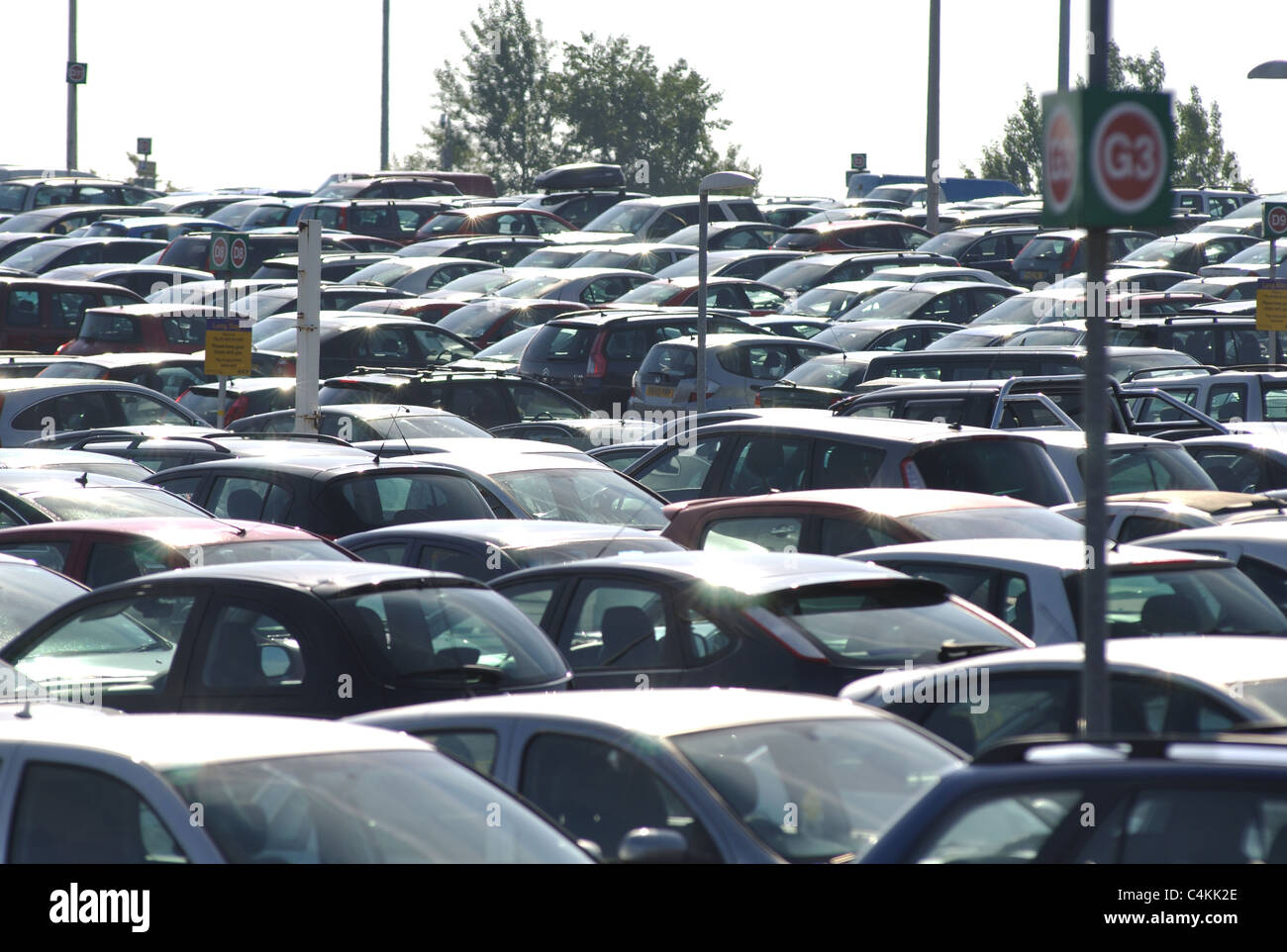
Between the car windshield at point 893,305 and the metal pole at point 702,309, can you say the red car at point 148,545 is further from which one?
the car windshield at point 893,305

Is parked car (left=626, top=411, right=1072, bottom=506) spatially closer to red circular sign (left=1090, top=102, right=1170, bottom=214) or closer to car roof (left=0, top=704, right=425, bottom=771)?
car roof (left=0, top=704, right=425, bottom=771)

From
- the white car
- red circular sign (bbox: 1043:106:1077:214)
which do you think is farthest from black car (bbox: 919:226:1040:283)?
the white car

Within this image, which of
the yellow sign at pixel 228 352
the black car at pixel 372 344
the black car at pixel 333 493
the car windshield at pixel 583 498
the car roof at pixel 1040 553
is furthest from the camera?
the black car at pixel 372 344

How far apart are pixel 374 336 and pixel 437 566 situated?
13137mm

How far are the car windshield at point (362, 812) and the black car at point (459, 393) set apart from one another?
13.5 metres

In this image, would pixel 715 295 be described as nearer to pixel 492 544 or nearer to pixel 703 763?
pixel 492 544

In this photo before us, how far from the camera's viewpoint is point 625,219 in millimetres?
38156

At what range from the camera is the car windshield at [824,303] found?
27.9 meters

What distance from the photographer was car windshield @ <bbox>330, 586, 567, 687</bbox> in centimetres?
738

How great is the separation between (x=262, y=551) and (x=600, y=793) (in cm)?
478

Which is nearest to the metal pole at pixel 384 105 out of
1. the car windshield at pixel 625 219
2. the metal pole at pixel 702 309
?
the car windshield at pixel 625 219
